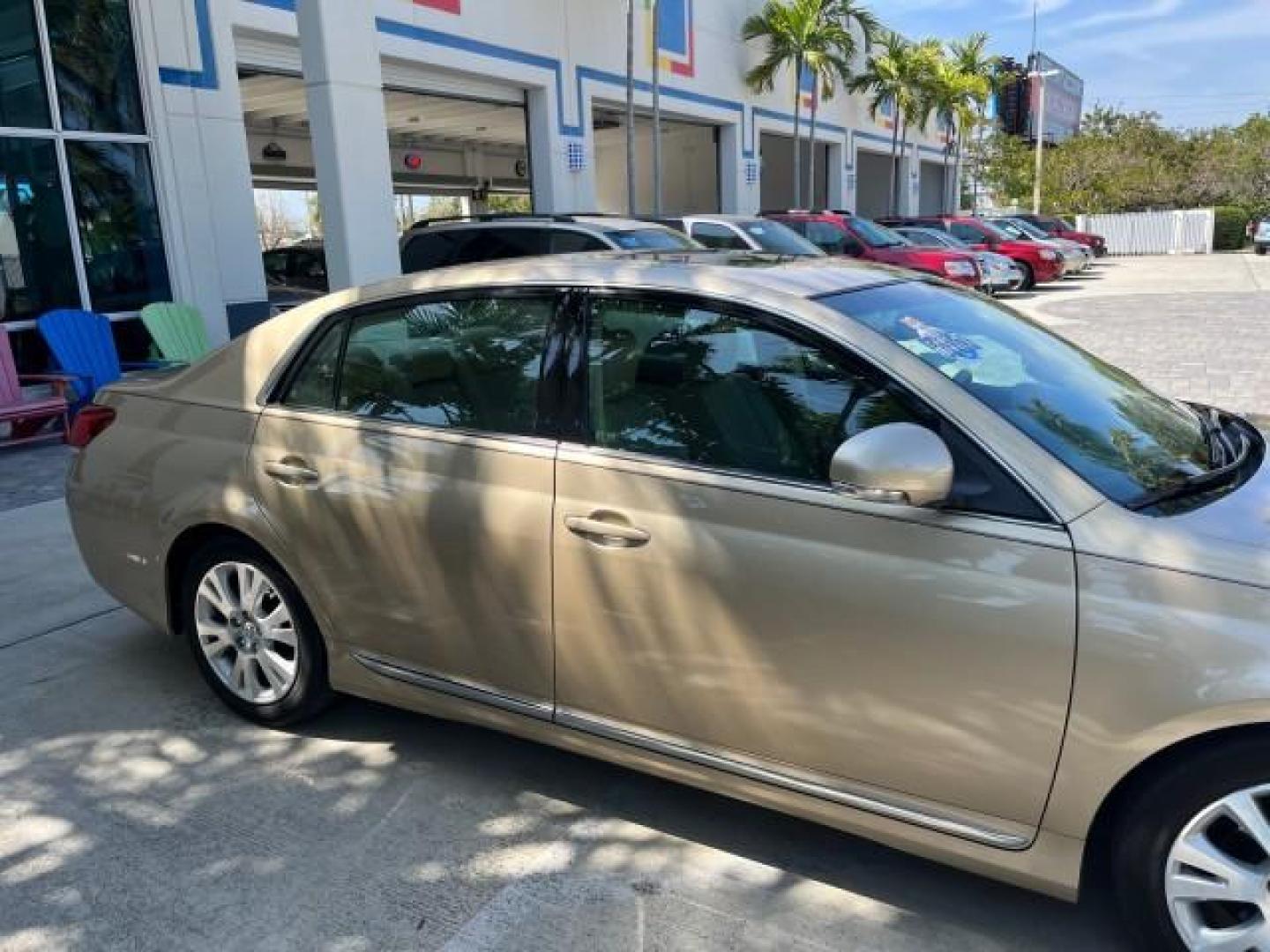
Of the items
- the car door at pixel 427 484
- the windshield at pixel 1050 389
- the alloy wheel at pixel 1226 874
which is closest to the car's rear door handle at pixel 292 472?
the car door at pixel 427 484

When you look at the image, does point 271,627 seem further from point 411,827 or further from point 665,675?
point 665,675

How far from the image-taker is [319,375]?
138 inches

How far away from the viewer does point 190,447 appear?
3668 millimetres

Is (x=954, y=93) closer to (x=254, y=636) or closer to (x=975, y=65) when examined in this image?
(x=975, y=65)

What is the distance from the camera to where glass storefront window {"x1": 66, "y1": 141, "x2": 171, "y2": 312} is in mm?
10000

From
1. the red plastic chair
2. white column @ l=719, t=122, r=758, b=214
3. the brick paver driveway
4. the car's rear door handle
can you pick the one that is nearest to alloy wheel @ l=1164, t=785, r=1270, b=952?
the car's rear door handle

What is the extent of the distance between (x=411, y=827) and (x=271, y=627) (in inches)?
36.2

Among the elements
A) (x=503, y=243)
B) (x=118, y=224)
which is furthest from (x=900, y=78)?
(x=118, y=224)

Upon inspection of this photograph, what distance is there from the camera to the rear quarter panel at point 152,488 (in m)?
3.55

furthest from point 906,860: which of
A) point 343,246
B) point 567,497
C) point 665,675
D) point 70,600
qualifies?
point 343,246

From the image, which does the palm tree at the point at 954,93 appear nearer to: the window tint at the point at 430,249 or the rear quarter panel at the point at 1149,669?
the window tint at the point at 430,249

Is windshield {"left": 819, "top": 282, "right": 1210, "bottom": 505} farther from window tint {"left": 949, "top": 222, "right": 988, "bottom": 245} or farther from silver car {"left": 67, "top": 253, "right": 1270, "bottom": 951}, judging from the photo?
window tint {"left": 949, "top": 222, "right": 988, "bottom": 245}

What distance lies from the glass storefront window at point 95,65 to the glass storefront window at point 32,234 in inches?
19.2

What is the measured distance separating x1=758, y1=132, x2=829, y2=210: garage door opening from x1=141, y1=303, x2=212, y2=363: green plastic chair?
75.5 ft
